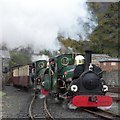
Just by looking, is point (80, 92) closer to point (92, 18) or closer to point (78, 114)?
point (78, 114)

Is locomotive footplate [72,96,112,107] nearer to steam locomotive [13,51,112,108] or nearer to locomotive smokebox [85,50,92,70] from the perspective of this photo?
steam locomotive [13,51,112,108]

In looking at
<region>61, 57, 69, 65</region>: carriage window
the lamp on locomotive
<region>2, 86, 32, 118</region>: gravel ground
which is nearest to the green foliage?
<region>2, 86, 32, 118</region>: gravel ground

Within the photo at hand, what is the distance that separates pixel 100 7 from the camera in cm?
3512

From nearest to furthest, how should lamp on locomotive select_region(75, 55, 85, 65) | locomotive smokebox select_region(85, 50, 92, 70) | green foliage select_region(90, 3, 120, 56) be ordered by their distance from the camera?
locomotive smokebox select_region(85, 50, 92, 70) → lamp on locomotive select_region(75, 55, 85, 65) → green foliage select_region(90, 3, 120, 56)

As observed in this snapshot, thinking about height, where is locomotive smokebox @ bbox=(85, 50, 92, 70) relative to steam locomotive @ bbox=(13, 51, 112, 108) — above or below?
above

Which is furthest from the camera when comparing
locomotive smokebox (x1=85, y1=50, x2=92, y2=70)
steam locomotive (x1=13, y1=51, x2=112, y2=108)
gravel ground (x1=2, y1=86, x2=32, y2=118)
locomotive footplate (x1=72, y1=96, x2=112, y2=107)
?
gravel ground (x1=2, y1=86, x2=32, y2=118)

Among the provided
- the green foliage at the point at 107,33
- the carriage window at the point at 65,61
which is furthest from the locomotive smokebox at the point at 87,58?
the green foliage at the point at 107,33

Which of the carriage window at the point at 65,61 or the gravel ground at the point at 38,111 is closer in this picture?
the gravel ground at the point at 38,111

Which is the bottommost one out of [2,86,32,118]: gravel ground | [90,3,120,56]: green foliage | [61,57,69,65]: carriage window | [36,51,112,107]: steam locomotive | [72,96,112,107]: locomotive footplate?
[2,86,32,118]: gravel ground

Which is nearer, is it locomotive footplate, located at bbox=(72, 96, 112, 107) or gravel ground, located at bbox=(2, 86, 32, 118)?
locomotive footplate, located at bbox=(72, 96, 112, 107)

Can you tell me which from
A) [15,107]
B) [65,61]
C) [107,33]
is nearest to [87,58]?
[65,61]

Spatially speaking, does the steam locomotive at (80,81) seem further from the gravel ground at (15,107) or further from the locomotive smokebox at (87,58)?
the gravel ground at (15,107)

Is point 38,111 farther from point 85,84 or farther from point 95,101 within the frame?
point 95,101

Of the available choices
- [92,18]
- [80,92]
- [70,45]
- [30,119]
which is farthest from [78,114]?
[92,18]
